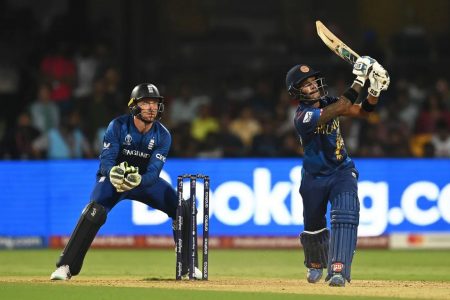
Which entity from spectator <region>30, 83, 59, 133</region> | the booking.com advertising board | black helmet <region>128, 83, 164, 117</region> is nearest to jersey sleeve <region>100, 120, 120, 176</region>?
black helmet <region>128, 83, 164, 117</region>

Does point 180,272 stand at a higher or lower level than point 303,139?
lower

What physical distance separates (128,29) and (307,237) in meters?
9.29

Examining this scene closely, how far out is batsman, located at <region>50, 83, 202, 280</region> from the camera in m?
10.8

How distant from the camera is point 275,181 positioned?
16125 millimetres

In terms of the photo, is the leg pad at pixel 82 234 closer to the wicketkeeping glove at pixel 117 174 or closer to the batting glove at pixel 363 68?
the wicketkeeping glove at pixel 117 174

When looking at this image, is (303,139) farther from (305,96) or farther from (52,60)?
(52,60)

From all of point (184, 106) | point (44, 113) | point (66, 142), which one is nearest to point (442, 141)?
point (184, 106)

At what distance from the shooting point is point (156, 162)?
1088 centimetres

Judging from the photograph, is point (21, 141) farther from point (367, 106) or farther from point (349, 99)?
point (349, 99)

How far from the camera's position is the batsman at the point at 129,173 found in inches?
423

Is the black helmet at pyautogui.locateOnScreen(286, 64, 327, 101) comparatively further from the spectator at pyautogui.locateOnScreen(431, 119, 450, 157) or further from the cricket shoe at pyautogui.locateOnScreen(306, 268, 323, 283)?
the spectator at pyautogui.locateOnScreen(431, 119, 450, 157)

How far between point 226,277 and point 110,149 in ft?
6.64

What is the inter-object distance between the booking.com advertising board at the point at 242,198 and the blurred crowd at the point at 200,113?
0.93 metres

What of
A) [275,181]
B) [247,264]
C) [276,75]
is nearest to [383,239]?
→ [275,181]
